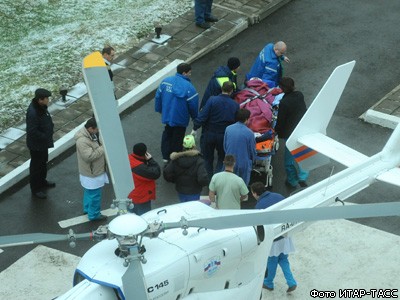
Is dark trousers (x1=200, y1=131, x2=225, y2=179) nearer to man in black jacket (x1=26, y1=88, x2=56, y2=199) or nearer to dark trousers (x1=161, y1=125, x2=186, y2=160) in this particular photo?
dark trousers (x1=161, y1=125, x2=186, y2=160)

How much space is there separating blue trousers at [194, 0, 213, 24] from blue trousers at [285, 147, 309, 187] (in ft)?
15.7

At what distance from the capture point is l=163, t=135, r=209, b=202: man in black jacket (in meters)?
11.3

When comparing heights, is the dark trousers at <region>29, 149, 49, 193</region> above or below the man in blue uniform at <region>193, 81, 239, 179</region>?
below

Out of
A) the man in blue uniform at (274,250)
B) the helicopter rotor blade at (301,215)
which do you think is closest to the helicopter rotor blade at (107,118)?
the helicopter rotor blade at (301,215)

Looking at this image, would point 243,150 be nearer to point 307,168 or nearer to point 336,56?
point 307,168

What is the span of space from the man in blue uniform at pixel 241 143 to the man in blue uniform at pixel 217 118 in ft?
1.62

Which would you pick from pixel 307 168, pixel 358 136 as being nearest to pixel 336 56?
pixel 358 136

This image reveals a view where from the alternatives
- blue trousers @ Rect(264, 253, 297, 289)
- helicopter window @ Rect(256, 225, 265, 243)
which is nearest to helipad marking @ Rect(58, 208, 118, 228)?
blue trousers @ Rect(264, 253, 297, 289)

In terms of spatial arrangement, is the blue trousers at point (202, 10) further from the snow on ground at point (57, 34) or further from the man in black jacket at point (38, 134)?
the man in black jacket at point (38, 134)

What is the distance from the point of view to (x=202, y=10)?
655 inches

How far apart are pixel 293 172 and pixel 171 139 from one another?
1.88 metres

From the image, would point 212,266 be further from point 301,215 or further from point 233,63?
point 233,63

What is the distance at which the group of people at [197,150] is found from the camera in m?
11.0

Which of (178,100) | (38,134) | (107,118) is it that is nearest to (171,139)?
(178,100)
